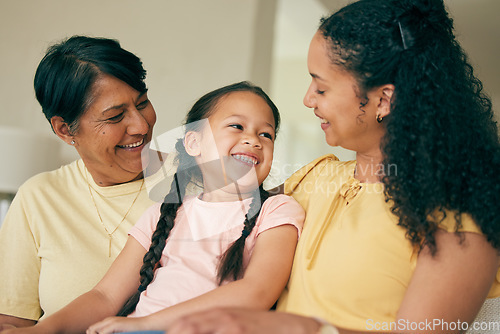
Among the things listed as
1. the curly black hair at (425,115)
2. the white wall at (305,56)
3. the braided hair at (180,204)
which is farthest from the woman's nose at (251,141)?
the white wall at (305,56)

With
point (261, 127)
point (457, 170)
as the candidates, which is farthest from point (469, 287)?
point (261, 127)

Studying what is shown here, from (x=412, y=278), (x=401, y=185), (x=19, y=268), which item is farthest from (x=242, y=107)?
(x=19, y=268)

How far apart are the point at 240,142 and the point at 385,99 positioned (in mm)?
347

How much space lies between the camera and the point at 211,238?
1.12 m

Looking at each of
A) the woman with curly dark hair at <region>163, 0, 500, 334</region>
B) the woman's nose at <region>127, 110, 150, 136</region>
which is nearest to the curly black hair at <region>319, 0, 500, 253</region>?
the woman with curly dark hair at <region>163, 0, 500, 334</region>

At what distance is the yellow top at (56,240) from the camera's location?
1306 millimetres

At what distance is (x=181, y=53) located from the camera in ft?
7.81

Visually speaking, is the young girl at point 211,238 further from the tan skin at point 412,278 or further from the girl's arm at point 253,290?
the tan skin at point 412,278

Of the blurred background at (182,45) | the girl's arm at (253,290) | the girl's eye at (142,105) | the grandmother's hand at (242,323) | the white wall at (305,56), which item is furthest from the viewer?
the blurred background at (182,45)

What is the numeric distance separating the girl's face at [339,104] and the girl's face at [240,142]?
0.19 m

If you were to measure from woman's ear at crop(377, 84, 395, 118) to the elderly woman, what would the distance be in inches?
25.9

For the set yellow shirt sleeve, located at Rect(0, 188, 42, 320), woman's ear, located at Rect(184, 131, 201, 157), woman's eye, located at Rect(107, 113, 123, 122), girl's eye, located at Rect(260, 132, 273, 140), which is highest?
woman's eye, located at Rect(107, 113, 123, 122)

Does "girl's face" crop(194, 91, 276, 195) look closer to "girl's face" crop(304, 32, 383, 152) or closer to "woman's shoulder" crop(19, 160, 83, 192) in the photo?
"girl's face" crop(304, 32, 383, 152)

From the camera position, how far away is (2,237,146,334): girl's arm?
102 cm
